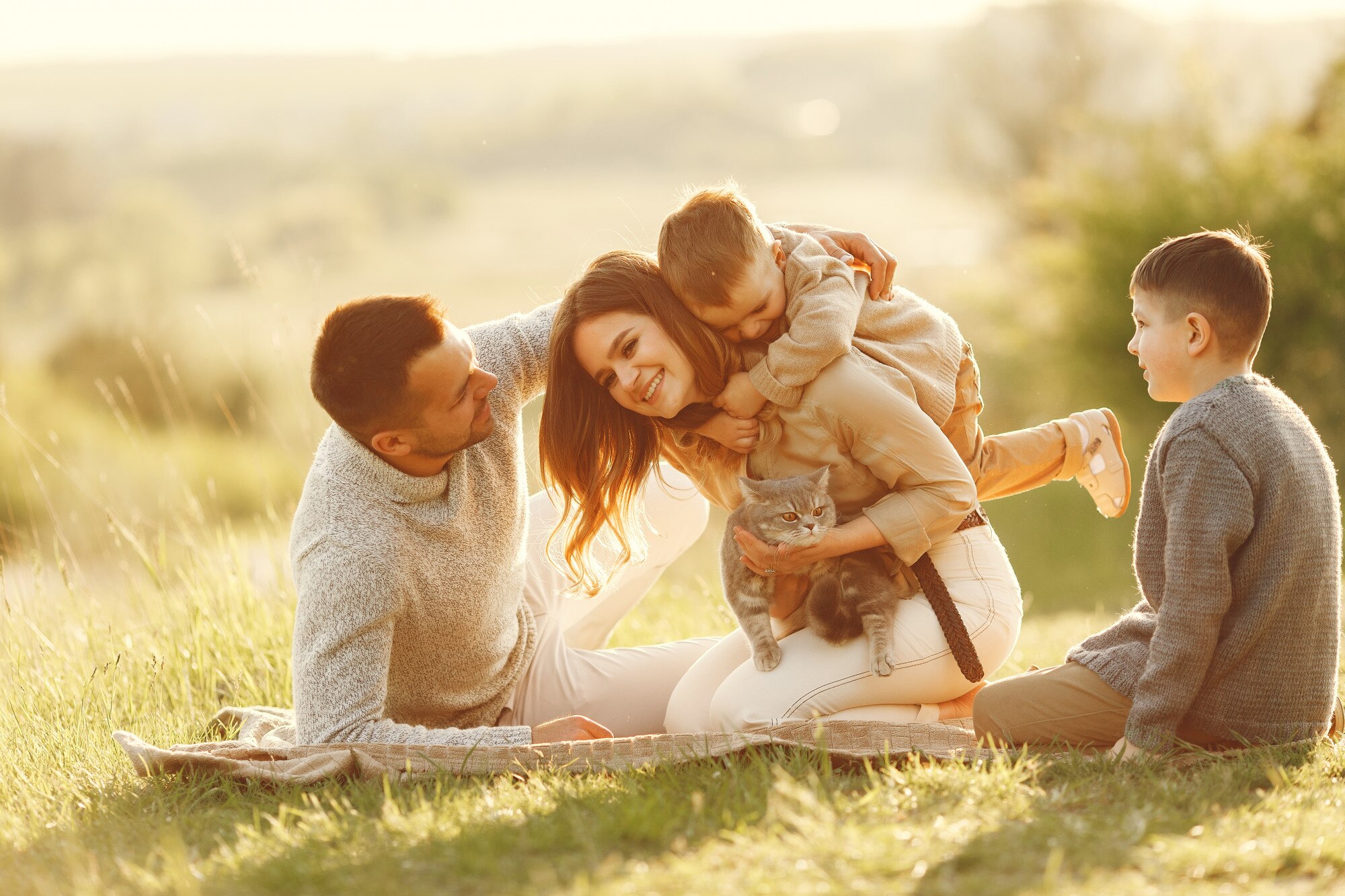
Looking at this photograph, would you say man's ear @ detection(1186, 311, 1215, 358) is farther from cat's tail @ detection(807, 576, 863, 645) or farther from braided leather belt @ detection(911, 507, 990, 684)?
cat's tail @ detection(807, 576, 863, 645)

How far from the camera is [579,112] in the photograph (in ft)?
168

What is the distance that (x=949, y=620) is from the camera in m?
3.38

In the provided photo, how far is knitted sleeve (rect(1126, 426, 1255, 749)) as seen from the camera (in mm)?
2795

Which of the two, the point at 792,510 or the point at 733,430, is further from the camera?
the point at 733,430

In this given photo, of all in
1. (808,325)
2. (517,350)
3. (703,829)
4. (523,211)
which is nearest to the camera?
(703,829)

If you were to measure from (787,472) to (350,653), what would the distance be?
4.64 ft

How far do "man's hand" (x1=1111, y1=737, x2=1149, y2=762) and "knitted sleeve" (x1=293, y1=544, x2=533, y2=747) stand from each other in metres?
1.63

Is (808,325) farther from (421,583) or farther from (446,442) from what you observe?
(421,583)

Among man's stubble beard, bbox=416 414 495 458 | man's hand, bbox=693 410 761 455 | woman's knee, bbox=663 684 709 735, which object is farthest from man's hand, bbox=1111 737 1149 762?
man's stubble beard, bbox=416 414 495 458

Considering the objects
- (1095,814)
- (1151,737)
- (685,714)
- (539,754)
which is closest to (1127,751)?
(1151,737)

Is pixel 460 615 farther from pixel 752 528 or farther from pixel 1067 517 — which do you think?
pixel 1067 517

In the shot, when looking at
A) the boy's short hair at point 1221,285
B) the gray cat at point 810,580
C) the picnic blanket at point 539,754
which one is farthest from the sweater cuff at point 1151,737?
the boy's short hair at point 1221,285

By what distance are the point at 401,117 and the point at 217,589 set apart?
48.3 metres

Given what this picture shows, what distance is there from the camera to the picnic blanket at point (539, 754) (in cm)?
301
